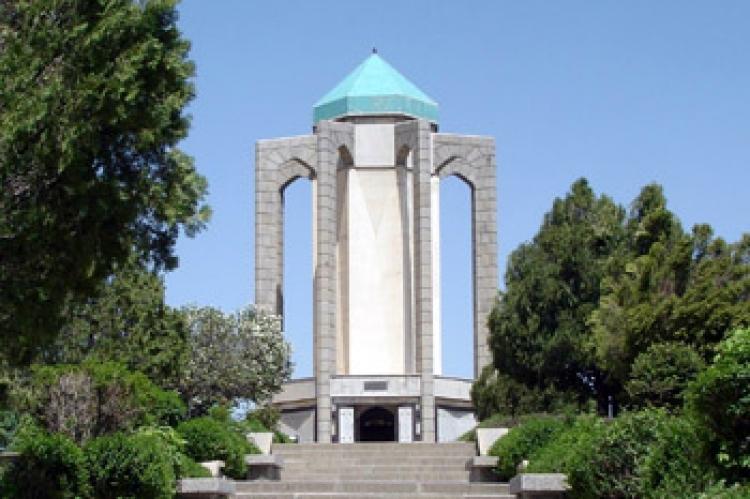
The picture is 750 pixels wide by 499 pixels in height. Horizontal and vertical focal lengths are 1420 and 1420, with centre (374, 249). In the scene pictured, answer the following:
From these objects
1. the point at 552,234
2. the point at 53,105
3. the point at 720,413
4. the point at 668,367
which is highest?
the point at 552,234

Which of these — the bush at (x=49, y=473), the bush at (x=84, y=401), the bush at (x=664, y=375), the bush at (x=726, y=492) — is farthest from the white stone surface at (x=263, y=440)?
the bush at (x=726, y=492)

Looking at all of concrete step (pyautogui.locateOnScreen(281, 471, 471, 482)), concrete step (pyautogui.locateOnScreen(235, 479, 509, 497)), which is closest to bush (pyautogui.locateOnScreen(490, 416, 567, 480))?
concrete step (pyautogui.locateOnScreen(235, 479, 509, 497))

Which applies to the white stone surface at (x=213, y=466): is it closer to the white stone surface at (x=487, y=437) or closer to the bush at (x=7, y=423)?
A: the white stone surface at (x=487, y=437)

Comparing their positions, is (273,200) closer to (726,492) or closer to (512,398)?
(512,398)

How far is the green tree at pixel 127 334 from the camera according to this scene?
2544 cm

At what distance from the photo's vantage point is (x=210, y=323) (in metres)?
35.1

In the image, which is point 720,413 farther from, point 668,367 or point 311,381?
point 311,381

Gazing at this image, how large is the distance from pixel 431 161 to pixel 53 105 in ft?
93.3

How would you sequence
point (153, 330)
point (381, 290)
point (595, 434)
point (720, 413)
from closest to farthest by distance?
point (720, 413) < point (595, 434) < point (153, 330) < point (381, 290)

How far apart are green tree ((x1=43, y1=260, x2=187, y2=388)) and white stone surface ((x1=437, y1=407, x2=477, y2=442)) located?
13764 millimetres

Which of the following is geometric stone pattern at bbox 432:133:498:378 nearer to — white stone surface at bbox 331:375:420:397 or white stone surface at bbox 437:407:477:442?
white stone surface at bbox 437:407:477:442

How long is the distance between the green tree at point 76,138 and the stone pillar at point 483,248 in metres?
26.2

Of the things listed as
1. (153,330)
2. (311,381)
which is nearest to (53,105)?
(153,330)

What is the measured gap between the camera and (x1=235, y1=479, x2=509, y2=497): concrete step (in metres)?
17.7
